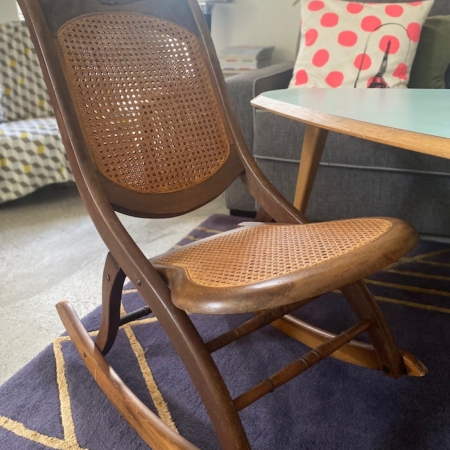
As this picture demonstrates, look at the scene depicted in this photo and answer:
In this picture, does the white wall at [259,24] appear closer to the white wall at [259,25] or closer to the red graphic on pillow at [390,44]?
the white wall at [259,25]

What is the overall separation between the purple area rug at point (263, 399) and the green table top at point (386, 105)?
21.9 inches

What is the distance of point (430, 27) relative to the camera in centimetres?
166

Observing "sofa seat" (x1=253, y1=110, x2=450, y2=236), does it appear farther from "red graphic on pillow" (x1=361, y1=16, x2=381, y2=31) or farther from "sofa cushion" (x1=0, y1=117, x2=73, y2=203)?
"sofa cushion" (x1=0, y1=117, x2=73, y2=203)

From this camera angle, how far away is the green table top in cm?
70

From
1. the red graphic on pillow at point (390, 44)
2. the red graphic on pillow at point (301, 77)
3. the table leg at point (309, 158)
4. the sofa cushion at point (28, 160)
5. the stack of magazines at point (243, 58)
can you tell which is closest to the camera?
the table leg at point (309, 158)

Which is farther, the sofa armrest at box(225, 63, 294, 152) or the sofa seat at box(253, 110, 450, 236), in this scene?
the sofa armrest at box(225, 63, 294, 152)

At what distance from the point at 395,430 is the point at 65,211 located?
5.12 feet

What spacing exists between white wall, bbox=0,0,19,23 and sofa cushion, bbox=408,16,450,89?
2.24 m

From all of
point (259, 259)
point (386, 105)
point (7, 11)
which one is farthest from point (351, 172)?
point (7, 11)

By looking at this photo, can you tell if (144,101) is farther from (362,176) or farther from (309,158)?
(362,176)

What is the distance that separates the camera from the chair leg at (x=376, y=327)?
35.4 inches

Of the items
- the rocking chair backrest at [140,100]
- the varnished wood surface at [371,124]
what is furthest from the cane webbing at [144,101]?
the varnished wood surface at [371,124]

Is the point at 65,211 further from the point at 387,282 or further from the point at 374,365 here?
the point at 374,365

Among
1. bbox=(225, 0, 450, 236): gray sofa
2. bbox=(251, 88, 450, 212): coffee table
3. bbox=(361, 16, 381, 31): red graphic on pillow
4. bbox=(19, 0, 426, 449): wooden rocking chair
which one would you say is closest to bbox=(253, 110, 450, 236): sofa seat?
bbox=(225, 0, 450, 236): gray sofa
